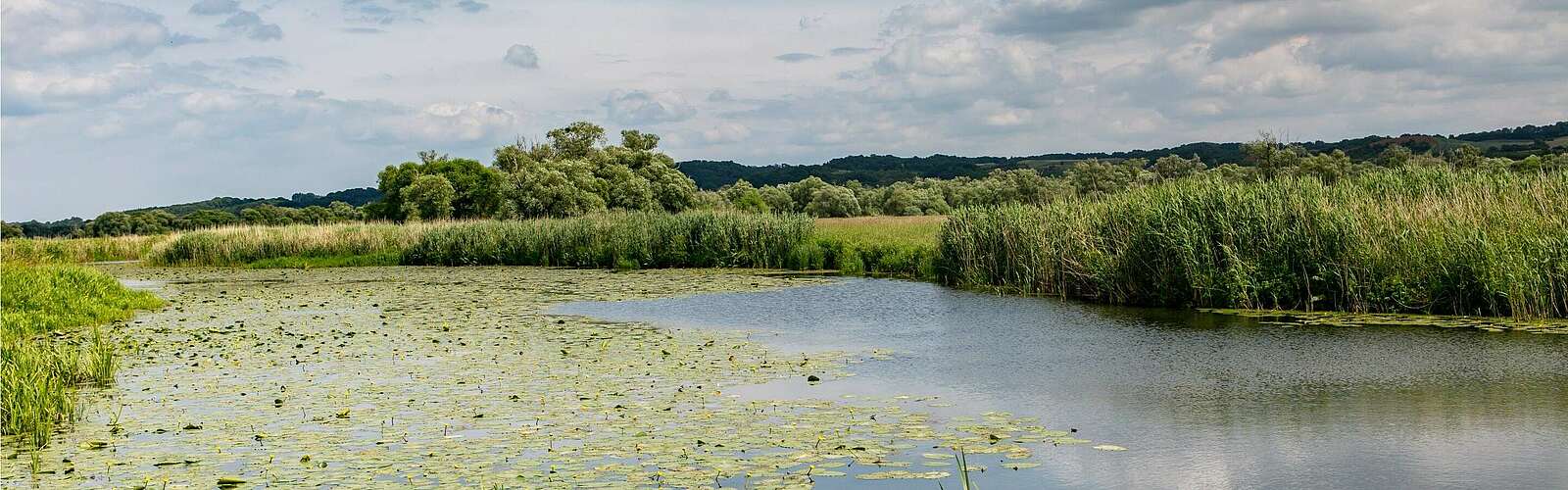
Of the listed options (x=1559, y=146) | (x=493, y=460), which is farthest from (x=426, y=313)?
(x=1559, y=146)

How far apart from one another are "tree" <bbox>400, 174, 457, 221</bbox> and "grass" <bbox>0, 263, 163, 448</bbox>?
30.9 m

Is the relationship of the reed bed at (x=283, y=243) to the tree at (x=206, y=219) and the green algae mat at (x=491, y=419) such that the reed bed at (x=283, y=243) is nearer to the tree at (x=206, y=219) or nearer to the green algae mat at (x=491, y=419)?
the tree at (x=206, y=219)

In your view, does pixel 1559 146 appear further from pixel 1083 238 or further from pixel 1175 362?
pixel 1175 362

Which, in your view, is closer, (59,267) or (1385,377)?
(1385,377)

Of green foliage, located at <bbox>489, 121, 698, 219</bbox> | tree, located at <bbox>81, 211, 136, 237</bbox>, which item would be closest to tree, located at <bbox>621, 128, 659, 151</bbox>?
green foliage, located at <bbox>489, 121, 698, 219</bbox>

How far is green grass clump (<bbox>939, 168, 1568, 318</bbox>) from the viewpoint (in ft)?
48.4

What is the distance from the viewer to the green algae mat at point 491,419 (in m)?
7.58

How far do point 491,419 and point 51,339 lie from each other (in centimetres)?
882

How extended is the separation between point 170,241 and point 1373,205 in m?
42.2

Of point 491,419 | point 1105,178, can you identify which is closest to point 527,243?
point 1105,178

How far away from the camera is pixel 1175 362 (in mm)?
12008

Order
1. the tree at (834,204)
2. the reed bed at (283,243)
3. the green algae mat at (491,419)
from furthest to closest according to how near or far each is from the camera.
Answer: the tree at (834,204) < the reed bed at (283,243) < the green algae mat at (491,419)

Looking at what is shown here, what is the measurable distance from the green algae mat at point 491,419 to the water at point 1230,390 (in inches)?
21.2

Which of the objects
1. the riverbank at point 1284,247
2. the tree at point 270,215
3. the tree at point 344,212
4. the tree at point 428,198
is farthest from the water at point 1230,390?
the tree at point 270,215
